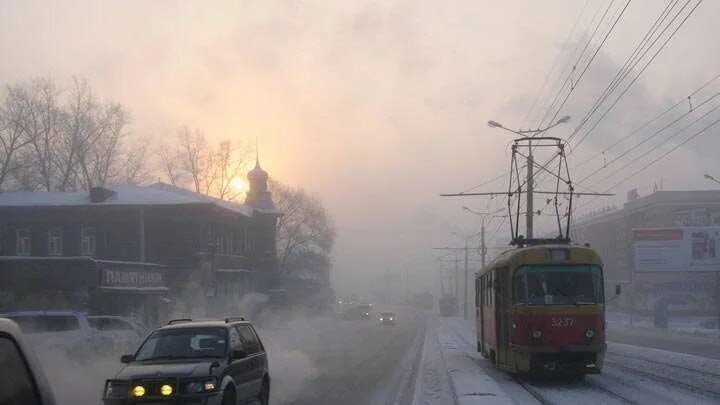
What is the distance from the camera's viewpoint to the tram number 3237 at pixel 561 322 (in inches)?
814

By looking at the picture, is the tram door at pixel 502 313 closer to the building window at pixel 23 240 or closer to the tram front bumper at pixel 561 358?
the tram front bumper at pixel 561 358

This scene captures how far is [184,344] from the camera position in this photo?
13570 mm

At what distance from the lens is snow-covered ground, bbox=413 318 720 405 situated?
17.1m

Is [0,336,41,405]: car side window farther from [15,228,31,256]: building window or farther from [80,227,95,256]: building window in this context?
[15,228,31,256]: building window

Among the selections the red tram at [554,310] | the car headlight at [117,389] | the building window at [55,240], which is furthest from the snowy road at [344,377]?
the building window at [55,240]

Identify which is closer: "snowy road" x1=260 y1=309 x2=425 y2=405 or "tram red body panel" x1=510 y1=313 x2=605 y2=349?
"snowy road" x1=260 y1=309 x2=425 y2=405

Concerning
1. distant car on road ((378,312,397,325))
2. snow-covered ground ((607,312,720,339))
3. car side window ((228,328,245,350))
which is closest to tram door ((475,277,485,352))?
car side window ((228,328,245,350))

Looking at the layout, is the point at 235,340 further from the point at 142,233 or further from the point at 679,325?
the point at 679,325

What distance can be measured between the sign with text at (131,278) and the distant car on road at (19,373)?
35114mm

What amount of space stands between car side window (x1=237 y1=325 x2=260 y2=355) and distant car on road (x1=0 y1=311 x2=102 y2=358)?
405 inches

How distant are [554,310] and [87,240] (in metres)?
45.2

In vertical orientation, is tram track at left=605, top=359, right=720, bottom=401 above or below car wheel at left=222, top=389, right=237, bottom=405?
below

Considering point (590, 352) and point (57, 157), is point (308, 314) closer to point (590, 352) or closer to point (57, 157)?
point (57, 157)

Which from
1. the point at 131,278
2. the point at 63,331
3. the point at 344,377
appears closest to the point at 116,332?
the point at 63,331
